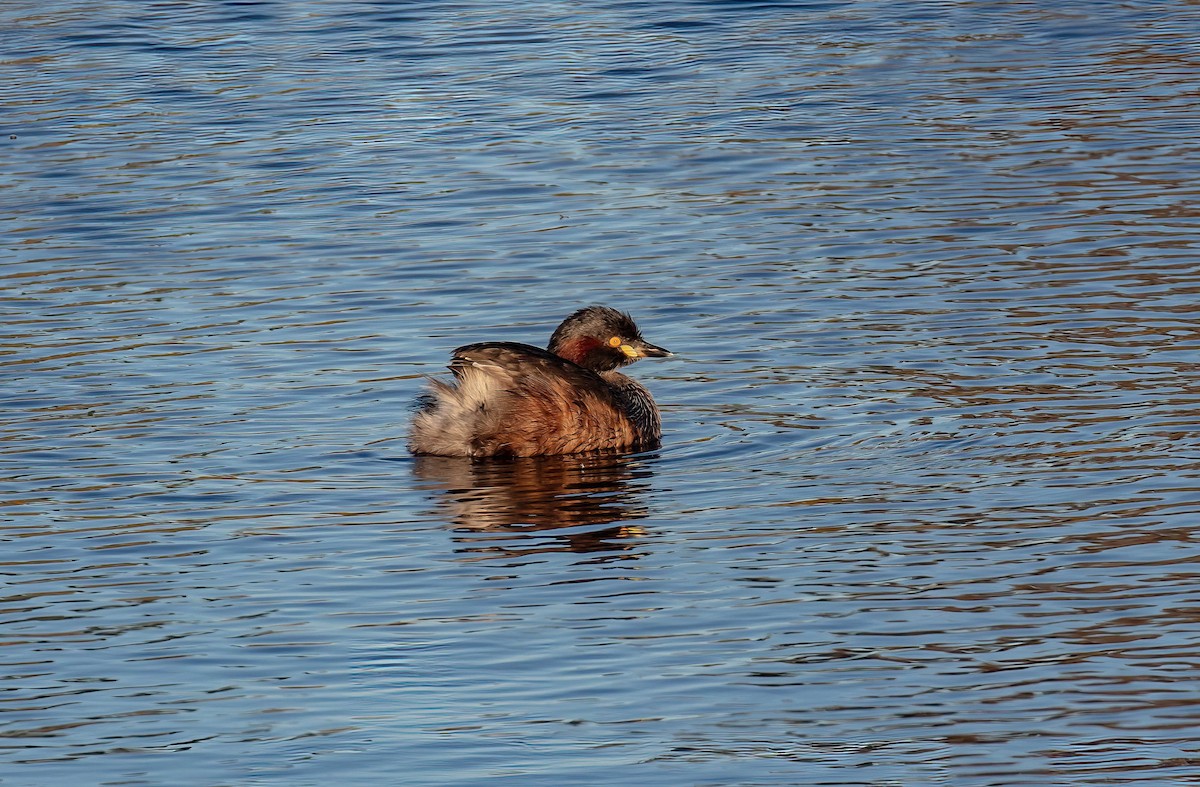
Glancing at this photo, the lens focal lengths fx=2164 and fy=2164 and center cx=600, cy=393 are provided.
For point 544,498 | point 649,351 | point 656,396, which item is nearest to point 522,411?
point 544,498

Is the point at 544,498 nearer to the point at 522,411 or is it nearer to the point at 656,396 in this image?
the point at 522,411

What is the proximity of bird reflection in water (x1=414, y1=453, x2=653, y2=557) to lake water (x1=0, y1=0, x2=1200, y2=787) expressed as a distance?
46mm

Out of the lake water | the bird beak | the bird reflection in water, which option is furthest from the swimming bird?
the bird beak

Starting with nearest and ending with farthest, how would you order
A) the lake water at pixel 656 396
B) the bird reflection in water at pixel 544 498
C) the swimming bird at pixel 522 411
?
the lake water at pixel 656 396
the bird reflection in water at pixel 544 498
the swimming bird at pixel 522 411

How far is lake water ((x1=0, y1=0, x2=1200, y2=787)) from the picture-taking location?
7133mm

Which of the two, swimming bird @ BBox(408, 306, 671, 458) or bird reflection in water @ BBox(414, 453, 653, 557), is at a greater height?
swimming bird @ BBox(408, 306, 671, 458)

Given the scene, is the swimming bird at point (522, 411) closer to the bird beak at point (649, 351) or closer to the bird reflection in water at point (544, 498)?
the bird reflection in water at point (544, 498)

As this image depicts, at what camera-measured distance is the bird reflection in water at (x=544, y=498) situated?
31.1 ft

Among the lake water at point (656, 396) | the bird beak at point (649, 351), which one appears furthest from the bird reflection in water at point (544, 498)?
the bird beak at point (649, 351)

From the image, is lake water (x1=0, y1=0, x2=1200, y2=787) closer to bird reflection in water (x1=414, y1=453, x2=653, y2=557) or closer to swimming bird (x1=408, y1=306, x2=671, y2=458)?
bird reflection in water (x1=414, y1=453, x2=653, y2=557)

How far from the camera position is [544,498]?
10.5m

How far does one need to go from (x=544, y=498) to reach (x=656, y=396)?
215 centimetres

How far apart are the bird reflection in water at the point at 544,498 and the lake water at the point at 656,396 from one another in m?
0.05

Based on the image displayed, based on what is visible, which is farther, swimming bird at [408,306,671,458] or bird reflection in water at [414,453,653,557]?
swimming bird at [408,306,671,458]
